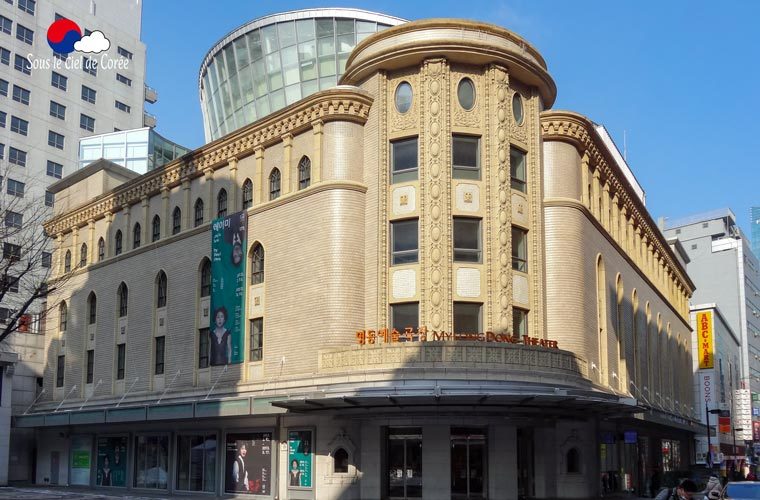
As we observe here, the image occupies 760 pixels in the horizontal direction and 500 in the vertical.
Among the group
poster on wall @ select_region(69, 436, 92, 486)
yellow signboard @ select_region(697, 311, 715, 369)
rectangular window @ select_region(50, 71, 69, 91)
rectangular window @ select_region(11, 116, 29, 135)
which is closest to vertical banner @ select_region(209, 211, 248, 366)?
poster on wall @ select_region(69, 436, 92, 486)

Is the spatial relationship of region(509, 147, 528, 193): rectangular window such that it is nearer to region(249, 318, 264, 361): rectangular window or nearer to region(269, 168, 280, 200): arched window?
region(269, 168, 280, 200): arched window

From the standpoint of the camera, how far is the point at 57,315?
179 ft

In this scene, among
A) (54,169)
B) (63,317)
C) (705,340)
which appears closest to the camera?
(63,317)

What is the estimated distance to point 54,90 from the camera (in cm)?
8819

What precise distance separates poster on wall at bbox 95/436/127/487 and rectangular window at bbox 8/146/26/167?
4321 cm

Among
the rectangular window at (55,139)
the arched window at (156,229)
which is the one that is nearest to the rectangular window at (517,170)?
the arched window at (156,229)

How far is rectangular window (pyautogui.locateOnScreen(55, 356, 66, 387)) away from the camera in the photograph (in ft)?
172


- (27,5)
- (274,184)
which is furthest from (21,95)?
(274,184)

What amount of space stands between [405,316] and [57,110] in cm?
6501

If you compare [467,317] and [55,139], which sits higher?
[55,139]

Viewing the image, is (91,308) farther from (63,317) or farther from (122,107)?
(122,107)

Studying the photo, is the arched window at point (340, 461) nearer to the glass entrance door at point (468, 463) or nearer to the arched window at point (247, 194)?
the glass entrance door at point (468, 463)

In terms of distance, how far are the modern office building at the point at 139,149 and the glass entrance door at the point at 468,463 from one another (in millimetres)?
40832

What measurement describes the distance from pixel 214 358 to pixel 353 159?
11218 millimetres
